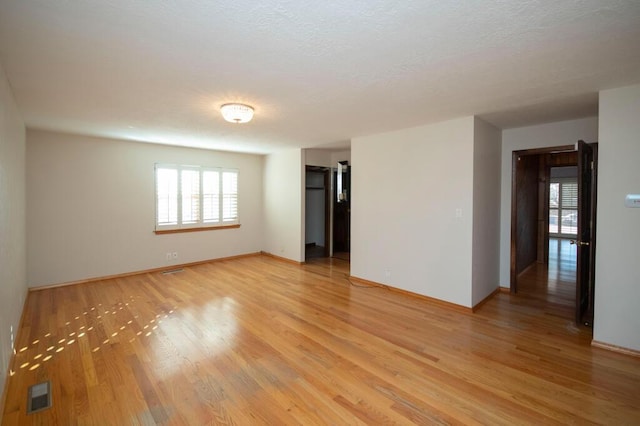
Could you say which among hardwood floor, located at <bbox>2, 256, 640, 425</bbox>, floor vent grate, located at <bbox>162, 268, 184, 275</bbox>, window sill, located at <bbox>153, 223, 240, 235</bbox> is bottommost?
hardwood floor, located at <bbox>2, 256, 640, 425</bbox>

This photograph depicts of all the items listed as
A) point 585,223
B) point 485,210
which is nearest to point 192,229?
point 485,210

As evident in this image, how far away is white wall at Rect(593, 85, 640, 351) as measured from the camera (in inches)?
108

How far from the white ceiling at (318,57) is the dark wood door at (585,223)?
1.98 feet

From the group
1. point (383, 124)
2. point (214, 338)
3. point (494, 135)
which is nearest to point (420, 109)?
point (383, 124)

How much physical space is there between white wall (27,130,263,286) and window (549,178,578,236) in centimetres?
1103

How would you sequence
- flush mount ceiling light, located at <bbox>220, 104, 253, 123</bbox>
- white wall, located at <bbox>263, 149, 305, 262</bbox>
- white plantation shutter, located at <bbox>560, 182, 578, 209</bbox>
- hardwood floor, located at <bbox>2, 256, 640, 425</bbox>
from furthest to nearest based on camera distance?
white plantation shutter, located at <bbox>560, 182, 578, 209</bbox>, white wall, located at <bbox>263, 149, 305, 262</bbox>, flush mount ceiling light, located at <bbox>220, 104, 253, 123</bbox>, hardwood floor, located at <bbox>2, 256, 640, 425</bbox>

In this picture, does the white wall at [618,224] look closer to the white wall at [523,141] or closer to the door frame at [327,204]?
the white wall at [523,141]

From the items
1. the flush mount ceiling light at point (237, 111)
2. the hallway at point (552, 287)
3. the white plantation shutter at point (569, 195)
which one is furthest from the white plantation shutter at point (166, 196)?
the white plantation shutter at point (569, 195)

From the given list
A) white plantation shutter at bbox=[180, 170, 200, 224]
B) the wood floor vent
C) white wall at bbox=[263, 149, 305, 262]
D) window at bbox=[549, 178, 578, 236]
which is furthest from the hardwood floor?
window at bbox=[549, 178, 578, 236]

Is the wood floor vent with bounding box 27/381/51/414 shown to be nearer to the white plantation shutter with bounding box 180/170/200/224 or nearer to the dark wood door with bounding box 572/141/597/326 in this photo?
the white plantation shutter with bounding box 180/170/200/224

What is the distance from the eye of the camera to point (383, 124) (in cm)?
409

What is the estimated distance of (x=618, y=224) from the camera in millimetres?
2816

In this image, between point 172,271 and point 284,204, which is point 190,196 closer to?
point 172,271

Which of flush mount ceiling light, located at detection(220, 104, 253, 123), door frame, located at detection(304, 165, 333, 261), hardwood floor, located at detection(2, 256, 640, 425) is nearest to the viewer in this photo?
hardwood floor, located at detection(2, 256, 640, 425)
